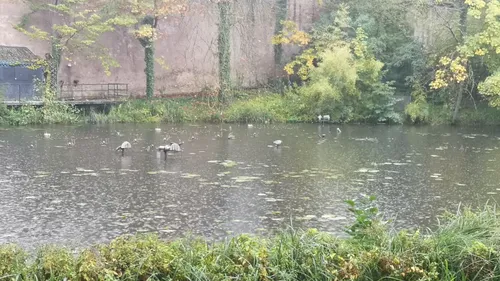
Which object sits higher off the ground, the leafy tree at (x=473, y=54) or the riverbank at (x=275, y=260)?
the leafy tree at (x=473, y=54)

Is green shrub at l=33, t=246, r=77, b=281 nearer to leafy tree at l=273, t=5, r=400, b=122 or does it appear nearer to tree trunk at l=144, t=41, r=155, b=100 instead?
leafy tree at l=273, t=5, r=400, b=122

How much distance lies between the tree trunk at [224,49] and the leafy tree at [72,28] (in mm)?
4073

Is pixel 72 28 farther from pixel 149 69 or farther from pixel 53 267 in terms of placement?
pixel 53 267

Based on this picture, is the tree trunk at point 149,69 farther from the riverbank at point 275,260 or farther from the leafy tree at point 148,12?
the riverbank at point 275,260

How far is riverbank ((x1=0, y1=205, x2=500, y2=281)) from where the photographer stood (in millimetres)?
4656

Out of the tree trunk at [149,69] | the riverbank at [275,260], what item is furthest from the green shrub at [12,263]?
the tree trunk at [149,69]

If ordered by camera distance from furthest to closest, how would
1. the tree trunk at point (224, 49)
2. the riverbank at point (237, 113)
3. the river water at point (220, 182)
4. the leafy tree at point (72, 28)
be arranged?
the tree trunk at point (224, 49), the leafy tree at point (72, 28), the riverbank at point (237, 113), the river water at point (220, 182)

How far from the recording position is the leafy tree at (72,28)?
2533cm

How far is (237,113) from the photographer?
25703 millimetres

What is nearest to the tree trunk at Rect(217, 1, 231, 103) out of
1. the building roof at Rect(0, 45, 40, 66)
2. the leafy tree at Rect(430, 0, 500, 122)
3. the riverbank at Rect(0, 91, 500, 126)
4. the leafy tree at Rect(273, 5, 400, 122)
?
the riverbank at Rect(0, 91, 500, 126)

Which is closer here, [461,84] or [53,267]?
[53,267]

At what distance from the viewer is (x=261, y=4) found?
31156 mm

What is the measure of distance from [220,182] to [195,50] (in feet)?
66.9

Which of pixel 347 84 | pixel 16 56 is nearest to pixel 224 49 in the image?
pixel 347 84
